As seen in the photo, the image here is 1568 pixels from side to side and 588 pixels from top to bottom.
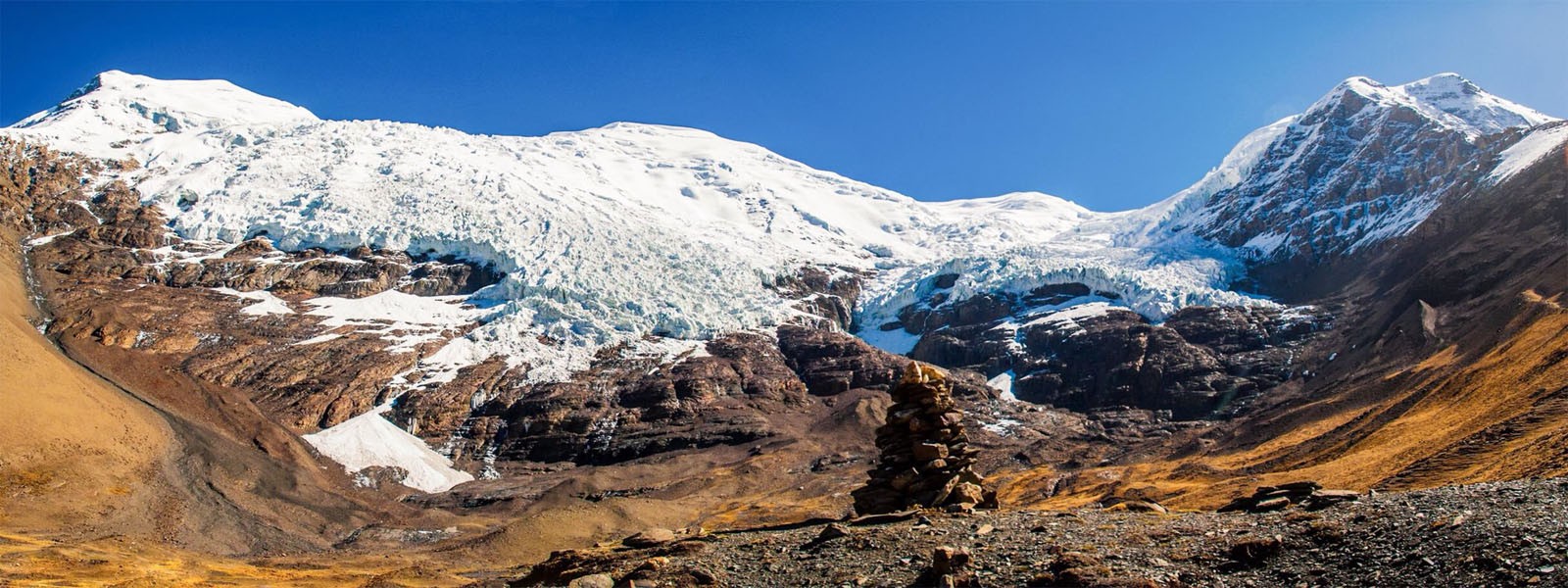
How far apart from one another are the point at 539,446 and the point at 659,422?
2147cm

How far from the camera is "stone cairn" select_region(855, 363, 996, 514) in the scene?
38.4 meters

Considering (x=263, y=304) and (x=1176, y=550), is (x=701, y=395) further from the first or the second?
(x=1176, y=550)

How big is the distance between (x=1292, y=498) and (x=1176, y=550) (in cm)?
846

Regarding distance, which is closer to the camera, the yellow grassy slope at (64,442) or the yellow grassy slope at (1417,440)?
the yellow grassy slope at (1417,440)

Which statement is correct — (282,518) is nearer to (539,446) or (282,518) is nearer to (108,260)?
(539,446)

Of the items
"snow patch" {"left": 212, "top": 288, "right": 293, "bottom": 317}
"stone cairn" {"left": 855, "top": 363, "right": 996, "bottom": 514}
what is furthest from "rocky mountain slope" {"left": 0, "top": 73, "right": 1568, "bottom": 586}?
"stone cairn" {"left": 855, "top": 363, "right": 996, "bottom": 514}

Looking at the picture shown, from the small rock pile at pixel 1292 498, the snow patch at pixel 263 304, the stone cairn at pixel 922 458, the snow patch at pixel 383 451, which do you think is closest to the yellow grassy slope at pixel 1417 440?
the small rock pile at pixel 1292 498

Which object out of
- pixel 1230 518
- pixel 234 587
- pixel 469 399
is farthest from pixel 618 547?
pixel 469 399

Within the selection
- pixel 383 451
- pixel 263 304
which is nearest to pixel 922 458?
pixel 383 451

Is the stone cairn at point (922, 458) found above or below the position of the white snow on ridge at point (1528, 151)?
below

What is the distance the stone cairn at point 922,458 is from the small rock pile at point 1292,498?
10843mm

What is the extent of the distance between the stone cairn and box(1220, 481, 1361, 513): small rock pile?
1084cm

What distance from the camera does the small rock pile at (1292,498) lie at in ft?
80.5

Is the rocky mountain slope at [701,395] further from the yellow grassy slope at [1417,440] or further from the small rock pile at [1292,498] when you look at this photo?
the small rock pile at [1292,498]
